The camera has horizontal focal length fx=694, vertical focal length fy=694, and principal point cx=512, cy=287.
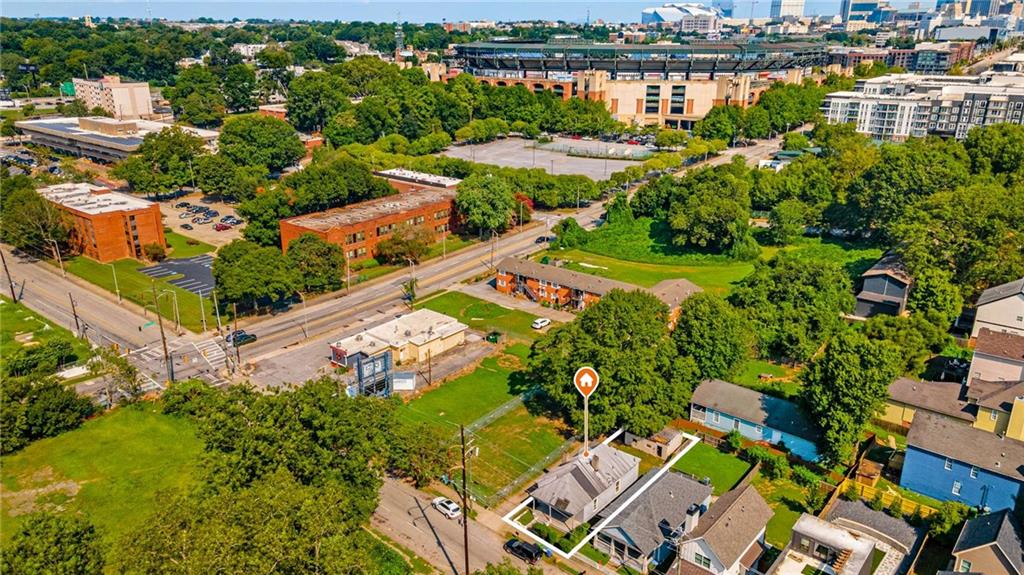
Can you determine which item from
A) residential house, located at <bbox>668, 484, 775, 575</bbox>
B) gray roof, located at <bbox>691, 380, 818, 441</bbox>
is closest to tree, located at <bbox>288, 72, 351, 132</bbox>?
gray roof, located at <bbox>691, 380, 818, 441</bbox>

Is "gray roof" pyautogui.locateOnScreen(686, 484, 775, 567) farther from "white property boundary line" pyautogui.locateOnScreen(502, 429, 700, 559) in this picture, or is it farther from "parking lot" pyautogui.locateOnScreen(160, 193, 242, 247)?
"parking lot" pyautogui.locateOnScreen(160, 193, 242, 247)

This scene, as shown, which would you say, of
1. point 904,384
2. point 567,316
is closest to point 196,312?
point 567,316

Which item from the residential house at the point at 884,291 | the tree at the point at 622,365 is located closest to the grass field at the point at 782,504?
the tree at the point at 622,365

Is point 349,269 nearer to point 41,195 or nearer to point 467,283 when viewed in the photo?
point 467,283

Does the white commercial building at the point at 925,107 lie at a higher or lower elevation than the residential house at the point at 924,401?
higher

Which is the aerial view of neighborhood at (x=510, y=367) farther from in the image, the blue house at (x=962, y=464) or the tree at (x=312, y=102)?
the tree at (x=312, y=102)
